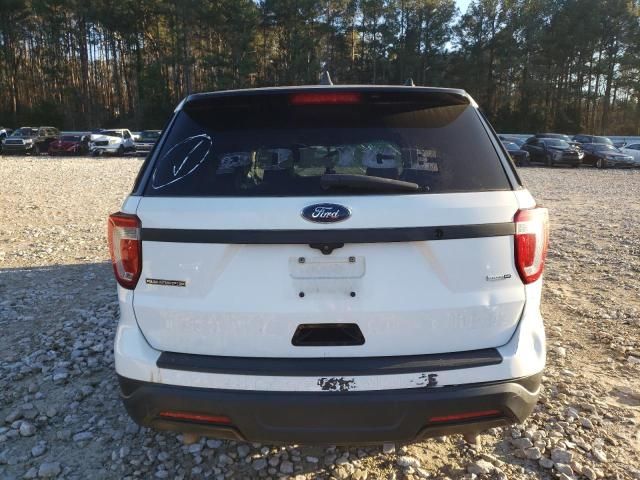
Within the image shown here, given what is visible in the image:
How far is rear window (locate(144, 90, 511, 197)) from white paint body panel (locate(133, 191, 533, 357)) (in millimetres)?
180

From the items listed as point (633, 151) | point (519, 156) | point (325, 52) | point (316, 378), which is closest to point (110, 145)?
point (519, 156)

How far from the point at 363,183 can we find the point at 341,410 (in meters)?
0.92

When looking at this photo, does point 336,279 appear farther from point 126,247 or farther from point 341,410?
point 126,247

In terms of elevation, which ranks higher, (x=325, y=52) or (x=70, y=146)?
(x=325, y=52)

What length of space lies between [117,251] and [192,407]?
734 mm

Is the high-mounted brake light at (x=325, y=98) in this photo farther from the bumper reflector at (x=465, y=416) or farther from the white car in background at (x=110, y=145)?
the white car in background at (x=110, y=145)

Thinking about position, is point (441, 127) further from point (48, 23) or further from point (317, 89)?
point (48, 23)

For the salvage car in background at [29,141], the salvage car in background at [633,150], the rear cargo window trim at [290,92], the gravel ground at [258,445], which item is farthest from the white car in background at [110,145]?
the rear cargo window trim at [290,92]

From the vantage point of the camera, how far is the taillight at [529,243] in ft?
7.09

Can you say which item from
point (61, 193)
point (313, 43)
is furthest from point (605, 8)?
point (61, 193)

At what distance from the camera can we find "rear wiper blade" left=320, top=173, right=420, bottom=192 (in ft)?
6.89

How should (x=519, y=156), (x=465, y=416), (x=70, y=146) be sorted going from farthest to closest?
(x=70, y=146), (x=519, y=156), (x=465, y=416)

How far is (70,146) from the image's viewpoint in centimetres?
3503

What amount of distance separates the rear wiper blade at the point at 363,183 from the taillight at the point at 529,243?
0.47 metres
